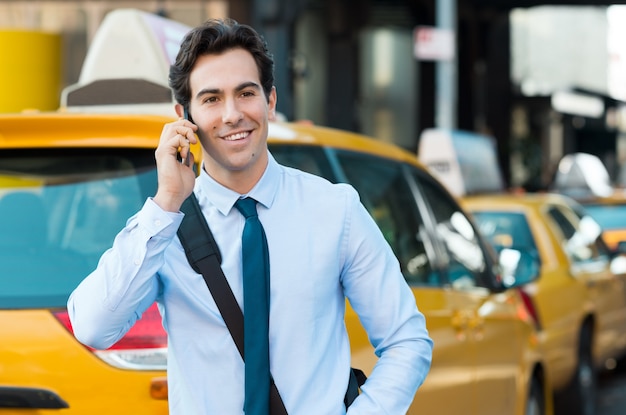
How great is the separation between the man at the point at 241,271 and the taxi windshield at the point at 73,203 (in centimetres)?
82

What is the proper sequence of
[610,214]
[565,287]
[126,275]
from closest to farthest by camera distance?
[126,275], [565,287], [610,214]

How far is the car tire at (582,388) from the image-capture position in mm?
8812

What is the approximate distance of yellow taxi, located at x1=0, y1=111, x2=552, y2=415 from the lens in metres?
3.38

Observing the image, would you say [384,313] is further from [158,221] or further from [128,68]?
[128,68]

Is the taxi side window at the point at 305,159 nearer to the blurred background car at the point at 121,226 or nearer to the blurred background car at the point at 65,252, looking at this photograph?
the blurred background car at the point at 121,226

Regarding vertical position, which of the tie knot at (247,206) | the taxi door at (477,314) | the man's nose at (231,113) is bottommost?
the taxi door at (477,314)

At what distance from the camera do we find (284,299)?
2730 mm

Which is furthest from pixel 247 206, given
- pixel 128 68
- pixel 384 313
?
pixel 128 68

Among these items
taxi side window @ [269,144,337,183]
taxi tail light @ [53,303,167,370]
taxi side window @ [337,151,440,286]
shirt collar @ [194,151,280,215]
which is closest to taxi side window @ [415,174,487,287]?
taxi side window @ [337,151,440,286]

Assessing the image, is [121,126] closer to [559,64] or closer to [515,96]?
[515,96]

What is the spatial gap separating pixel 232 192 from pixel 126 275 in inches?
12.5

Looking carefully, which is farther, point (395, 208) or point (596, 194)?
point (596, 194)

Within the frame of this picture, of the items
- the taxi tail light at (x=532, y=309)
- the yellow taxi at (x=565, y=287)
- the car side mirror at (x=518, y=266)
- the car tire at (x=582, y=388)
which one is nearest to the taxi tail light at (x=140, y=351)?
the car side mirror at (x=518, y=266)

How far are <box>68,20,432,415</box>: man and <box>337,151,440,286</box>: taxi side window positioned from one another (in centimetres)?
160
